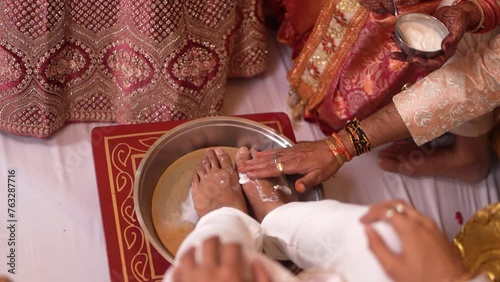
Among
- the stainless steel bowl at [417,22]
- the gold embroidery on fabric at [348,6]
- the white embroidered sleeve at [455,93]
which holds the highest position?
the gold embroidery on fabric at [348,6]

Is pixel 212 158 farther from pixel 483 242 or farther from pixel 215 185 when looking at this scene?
pixel 483 242

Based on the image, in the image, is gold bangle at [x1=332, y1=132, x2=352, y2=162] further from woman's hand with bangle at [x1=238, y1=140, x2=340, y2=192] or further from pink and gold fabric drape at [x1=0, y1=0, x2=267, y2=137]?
pink and gold fabric drape at [x1=0, y1=0, x2=267, y2=137]

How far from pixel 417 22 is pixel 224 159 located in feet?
1.78

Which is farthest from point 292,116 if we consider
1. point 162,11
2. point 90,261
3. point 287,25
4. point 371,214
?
point 371,214

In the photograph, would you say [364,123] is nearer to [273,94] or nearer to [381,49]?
[381,49]

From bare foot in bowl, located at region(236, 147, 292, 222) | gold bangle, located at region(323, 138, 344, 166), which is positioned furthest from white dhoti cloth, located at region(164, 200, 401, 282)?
gold bangle, located at region(323, 138, 344, 166)

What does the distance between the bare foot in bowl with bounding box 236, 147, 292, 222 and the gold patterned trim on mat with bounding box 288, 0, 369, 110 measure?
0.36m

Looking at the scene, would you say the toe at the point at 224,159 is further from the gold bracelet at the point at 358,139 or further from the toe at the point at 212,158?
the gold bracelet at the point at 358,139

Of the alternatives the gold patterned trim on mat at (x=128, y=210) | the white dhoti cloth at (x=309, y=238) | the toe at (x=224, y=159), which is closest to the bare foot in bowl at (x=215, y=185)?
the toe at (x=224, y=159)

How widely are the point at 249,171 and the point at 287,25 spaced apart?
1.89ft

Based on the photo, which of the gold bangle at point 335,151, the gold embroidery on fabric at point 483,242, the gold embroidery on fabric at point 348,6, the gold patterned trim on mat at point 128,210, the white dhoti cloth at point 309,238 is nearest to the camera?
the white dhoti cloth at point 309,238

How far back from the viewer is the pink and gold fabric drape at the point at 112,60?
149 cm

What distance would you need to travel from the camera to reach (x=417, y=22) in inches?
55.6

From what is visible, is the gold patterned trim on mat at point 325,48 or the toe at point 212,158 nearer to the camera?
the toe at point 212,158
